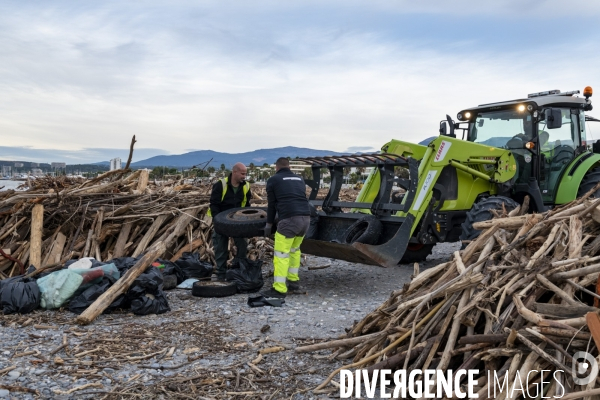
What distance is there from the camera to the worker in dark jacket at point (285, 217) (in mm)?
7855

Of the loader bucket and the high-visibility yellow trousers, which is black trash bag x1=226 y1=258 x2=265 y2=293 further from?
the loader bucket

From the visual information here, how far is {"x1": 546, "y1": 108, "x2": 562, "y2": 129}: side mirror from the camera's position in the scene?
27.4ft

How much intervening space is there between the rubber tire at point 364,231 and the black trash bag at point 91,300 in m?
3.17

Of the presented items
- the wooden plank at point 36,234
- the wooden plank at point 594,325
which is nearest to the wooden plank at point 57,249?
the wooden plank at point 36,234

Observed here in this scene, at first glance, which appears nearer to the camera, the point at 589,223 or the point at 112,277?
the point at 589,223

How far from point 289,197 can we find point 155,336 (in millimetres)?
2695

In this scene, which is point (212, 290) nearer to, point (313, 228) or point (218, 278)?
point (218, 278)

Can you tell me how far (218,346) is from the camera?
5.78 metres

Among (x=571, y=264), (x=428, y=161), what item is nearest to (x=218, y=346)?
(x=571, y=264)

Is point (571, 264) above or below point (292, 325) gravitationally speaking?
above

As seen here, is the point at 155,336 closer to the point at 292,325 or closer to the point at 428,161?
the point at 292,325

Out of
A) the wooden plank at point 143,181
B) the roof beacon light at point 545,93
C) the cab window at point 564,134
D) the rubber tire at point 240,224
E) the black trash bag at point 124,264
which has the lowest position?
the black trash bag at point 124,264

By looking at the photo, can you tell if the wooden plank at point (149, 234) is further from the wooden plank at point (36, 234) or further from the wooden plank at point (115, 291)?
the wooden plank at point (115, 291)

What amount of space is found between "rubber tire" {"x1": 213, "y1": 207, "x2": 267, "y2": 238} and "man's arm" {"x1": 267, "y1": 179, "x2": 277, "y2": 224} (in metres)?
0.32
